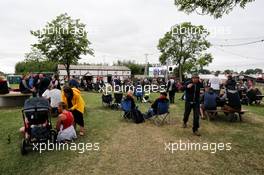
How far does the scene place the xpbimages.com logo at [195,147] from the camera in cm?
656

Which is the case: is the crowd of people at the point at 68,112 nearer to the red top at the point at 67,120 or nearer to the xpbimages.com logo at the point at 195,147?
the red top at the point at 67,120

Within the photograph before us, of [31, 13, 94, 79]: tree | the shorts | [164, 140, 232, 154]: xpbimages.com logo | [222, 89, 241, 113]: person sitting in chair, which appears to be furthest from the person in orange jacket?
[31, 13, 94, 79]: tree

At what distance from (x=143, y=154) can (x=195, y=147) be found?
1460 millimetres

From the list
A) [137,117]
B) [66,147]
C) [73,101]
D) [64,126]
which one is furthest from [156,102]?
[66,147]

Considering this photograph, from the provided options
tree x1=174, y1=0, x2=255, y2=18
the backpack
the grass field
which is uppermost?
tree x1=174, y1=0, x2=255, y2=18

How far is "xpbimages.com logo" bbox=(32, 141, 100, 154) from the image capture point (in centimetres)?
654

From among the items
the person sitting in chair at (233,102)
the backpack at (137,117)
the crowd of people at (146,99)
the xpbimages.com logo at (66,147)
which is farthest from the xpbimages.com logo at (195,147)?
the person sitting in chair at (233,102)

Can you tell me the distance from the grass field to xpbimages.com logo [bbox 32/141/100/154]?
7.3 inches

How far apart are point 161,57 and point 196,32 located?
287 inches

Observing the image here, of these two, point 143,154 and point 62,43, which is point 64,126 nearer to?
point 143,154

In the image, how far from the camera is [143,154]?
615 cm

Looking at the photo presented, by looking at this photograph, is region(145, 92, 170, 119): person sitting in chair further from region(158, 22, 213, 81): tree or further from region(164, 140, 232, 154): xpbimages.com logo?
region(158, 22, 213, 81): tree

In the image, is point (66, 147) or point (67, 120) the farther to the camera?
point (67, 120)

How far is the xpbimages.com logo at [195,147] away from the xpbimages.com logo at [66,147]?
5.99ft
